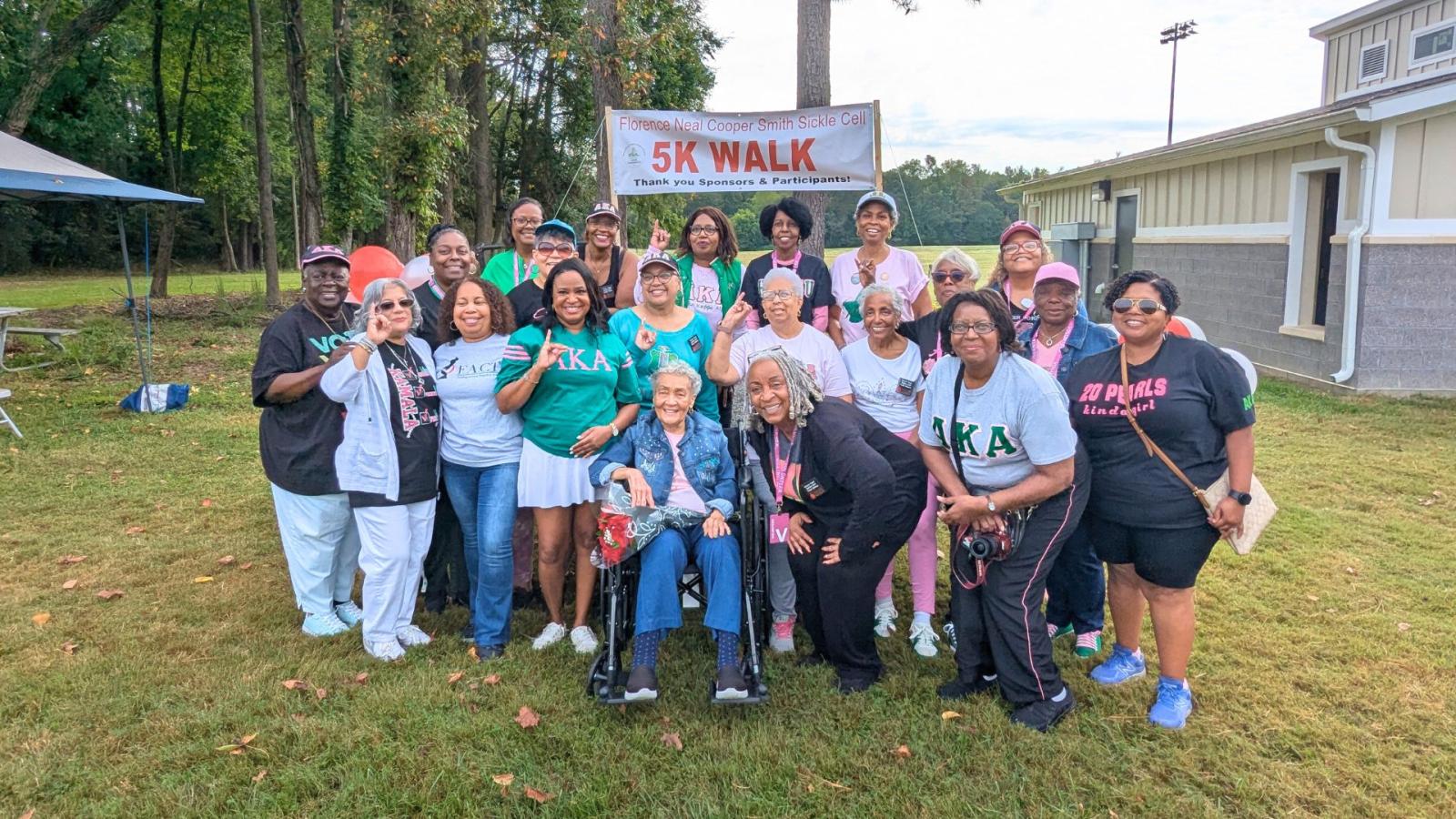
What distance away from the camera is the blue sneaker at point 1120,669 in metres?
3.48

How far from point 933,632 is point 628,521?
5.04 ft

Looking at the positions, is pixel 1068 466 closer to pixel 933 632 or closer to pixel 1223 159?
pixel 933 632

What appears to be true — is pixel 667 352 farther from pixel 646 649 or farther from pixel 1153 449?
pixel 1153 449

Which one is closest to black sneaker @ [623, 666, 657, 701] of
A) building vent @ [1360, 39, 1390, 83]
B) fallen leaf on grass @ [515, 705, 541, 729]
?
fallen leaf on grass @ [515, 705, 541, 729]

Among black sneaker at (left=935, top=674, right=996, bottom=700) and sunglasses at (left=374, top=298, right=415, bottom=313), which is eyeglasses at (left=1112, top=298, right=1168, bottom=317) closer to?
black sneaker at (left=935, top=674, right=996, bottom=700)

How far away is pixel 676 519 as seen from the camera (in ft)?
11.3

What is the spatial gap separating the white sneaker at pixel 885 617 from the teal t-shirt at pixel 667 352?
1.19 metres

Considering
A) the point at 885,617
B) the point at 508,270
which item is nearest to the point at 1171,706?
the point at 885,617

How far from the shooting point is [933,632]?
3951 millimetres

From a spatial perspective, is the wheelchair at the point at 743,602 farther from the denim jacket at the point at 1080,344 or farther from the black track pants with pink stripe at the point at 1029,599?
the denim jacket at the point at 1080,344

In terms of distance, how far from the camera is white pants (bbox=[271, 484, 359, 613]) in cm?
393

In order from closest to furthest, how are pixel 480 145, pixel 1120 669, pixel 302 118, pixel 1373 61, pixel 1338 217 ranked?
pixel 1120 669 < pixel 1338 217 < pixel 1373 61 < pixel 302 118 < pixel 480 145

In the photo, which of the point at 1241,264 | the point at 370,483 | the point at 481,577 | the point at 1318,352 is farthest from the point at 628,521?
the point at 1241,264

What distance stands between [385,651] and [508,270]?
1.99 meters
